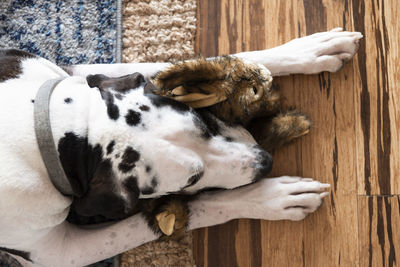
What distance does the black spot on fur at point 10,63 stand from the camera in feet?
4.44

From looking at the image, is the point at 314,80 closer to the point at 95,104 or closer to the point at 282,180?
the point at 282,180

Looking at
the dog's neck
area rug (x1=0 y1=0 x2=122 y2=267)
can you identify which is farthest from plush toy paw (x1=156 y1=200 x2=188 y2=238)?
area rug (x1=0 y1=0 x2=122 y2=267)

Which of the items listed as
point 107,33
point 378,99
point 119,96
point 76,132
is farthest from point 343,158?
point 107,33

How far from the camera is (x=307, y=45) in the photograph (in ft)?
5.22

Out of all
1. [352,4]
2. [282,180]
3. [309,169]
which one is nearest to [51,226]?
[282,180]

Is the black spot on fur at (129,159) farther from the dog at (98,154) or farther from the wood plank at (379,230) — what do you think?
the wood plank at (379,230)

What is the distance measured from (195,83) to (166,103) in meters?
A: 0.13

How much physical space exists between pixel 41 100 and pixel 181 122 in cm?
42

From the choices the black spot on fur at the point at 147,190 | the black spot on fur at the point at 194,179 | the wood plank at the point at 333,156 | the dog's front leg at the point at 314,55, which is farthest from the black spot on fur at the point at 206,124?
the wood plank at the point at 333,156

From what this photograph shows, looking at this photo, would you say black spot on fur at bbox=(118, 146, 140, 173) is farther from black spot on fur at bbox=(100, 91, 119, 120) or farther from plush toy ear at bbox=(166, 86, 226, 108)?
plush toy ear at bbox=(166, 86, 226, 108)

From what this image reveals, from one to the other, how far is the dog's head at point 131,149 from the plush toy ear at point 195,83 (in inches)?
1.9

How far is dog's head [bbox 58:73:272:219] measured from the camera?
1.17 m

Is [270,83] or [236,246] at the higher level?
[270,83]

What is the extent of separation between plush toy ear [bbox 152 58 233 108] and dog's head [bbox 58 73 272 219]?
0.16 ft
